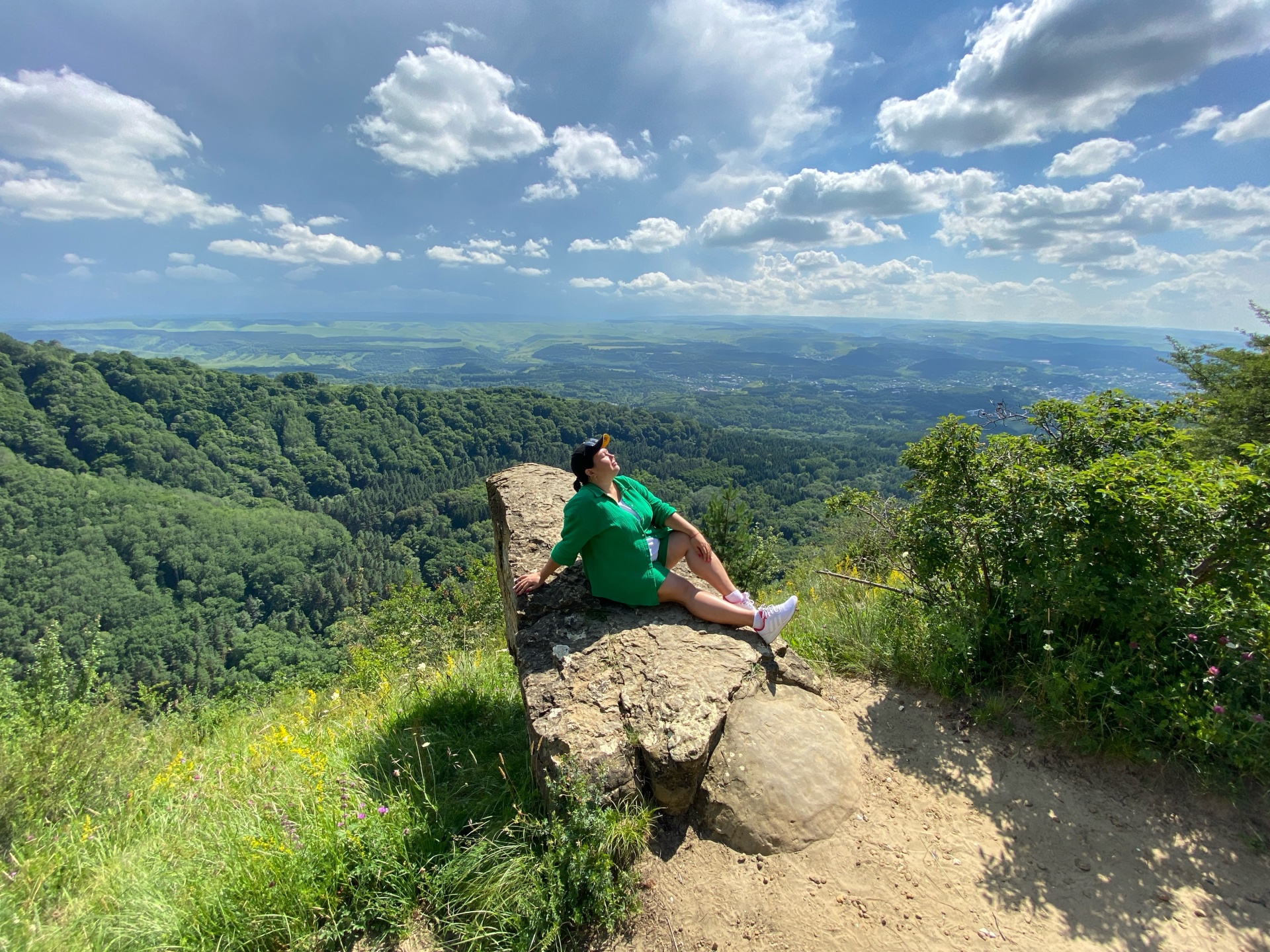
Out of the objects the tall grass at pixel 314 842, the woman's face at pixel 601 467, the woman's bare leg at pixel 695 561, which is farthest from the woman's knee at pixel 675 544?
the tall grass at pixel 314 842

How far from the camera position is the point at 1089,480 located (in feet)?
10.5

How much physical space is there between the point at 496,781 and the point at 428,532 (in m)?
103

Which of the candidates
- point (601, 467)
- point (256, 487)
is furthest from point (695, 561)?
point (256, 487)

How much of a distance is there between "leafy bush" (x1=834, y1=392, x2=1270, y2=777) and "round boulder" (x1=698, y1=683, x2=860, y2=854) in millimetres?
1165

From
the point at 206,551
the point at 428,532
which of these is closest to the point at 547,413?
the point at 428,532

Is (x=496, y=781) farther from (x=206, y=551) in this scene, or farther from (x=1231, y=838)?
(x=206, y=551)

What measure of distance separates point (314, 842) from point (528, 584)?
1.92 metres

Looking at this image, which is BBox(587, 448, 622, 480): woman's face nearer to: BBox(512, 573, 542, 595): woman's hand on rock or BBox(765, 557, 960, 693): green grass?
BBox(512, 573, 542, 595): woman's hand on rock

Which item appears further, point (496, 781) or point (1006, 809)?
point (496, 781)

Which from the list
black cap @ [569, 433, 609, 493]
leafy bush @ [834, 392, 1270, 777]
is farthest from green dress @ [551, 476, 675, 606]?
leafy bush @ [834, 392, 1270, 777]

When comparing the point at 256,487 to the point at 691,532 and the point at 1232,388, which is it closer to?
the point at 691,532

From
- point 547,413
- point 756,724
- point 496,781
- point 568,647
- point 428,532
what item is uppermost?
point 568,647

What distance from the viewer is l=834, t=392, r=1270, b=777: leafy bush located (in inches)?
113

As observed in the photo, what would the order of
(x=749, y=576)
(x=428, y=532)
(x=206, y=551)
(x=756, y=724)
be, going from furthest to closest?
(x=428, y=532) < (x=206, y=551) < (x=749, y=576) < (x=756, y=724)
